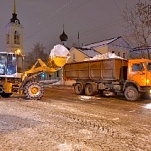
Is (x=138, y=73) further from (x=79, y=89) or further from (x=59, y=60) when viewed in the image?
(x=79, y=89)

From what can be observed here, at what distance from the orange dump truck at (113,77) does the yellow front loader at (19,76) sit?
157 inches

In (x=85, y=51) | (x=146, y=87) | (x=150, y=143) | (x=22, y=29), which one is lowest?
(x=150, y=143)

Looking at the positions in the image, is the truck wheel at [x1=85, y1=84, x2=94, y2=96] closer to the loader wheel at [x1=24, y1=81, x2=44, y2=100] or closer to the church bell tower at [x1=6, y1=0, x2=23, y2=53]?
the loader wheel at [x1=24, y1=81, x2=44, y2=100]

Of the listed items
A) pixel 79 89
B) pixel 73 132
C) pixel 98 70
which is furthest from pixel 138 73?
pixel 73 132

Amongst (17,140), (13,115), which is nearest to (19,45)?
(13,115)

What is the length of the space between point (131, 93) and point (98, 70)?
11.2 ft

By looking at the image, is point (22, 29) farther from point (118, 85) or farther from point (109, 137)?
point (109, 137)

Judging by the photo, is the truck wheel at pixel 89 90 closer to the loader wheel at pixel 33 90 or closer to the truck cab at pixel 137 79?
the truck cab at pixel 137 79

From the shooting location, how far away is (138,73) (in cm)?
1514

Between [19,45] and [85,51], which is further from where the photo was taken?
[19,45]

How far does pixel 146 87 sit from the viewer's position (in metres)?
14.8

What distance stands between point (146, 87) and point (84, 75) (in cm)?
561

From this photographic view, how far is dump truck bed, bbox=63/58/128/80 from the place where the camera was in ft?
53.4

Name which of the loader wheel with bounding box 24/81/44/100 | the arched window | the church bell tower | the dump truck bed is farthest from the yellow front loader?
the arched window
